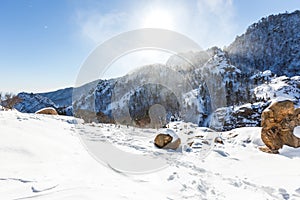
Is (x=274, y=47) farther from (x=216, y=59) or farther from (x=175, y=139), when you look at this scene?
(x=175, y=139)

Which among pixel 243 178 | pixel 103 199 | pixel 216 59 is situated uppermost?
pixel 216 59

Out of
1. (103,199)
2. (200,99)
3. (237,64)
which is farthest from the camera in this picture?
(237,64)

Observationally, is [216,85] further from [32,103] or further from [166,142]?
[166,142]

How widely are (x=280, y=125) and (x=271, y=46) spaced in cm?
15394

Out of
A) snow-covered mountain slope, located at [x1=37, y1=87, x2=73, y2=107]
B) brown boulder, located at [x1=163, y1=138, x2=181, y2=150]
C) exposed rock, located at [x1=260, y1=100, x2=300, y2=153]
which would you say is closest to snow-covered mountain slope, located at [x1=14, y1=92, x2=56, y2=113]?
snow-covered mountain slope, located at [x1=37, y1=87, x2=73, y2=107]

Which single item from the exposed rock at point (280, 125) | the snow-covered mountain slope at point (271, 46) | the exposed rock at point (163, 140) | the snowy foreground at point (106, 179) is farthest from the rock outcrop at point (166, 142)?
the snow-covered mountain slope at point (271, 46)

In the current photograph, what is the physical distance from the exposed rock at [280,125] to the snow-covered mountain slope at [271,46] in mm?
129077

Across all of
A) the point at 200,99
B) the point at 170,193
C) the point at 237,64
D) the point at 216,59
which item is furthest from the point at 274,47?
the point at 170,193

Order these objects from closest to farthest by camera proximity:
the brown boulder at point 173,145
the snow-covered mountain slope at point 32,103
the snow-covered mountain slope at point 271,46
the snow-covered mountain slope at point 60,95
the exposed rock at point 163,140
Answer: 1. the brown boulder at point 173,145
2. the exposed rock at point 163,140
3. the snow-covered mountain slope at point 32,103
4. the snow-covered mountain slope at point 271,46
5. the snow-covered mountain slope at point 60,95

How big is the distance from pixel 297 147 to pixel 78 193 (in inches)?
449

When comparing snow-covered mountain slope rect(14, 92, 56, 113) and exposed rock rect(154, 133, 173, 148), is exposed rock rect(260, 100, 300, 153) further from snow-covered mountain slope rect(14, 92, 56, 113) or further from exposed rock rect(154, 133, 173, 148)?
snow-covered mountain slope rect(14, 92, 56, 113)

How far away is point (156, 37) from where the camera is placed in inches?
319

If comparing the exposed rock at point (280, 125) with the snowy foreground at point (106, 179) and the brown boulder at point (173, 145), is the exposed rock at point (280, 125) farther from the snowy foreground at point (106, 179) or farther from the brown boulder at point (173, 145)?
the brown boulder at point (173, 145)

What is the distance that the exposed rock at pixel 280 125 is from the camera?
1067 cm
